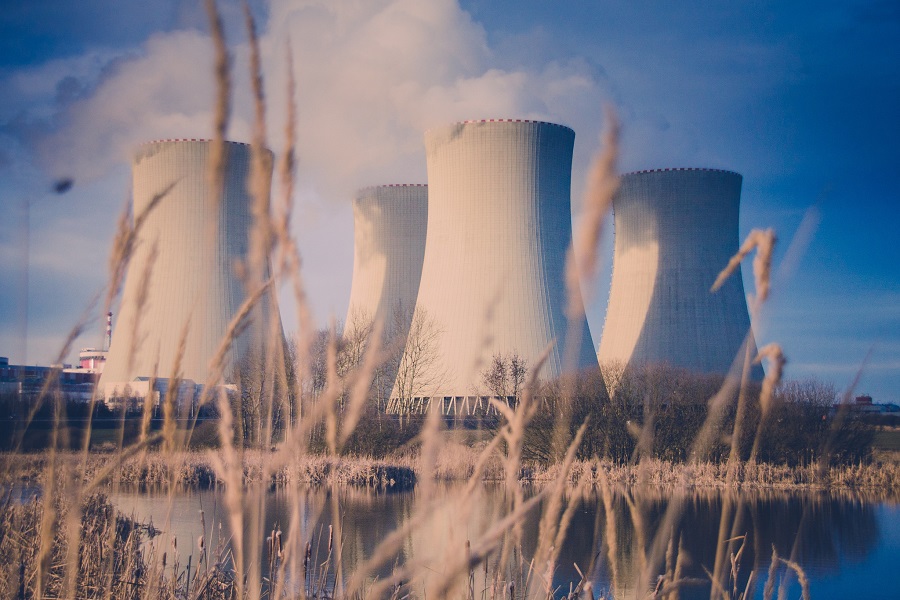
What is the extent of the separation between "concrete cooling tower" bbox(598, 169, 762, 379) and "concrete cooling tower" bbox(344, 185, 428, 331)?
5149 millimetres

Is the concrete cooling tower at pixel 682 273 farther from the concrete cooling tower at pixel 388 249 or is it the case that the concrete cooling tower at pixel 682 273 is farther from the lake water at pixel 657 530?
the lake water at pixel 657 530

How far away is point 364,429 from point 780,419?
6470 millimetres

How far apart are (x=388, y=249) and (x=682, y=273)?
23.7ft

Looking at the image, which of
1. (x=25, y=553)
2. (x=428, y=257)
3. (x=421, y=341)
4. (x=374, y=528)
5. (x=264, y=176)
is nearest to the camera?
(x=264, y=176)

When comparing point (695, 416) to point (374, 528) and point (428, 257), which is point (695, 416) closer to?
point (428, 257)

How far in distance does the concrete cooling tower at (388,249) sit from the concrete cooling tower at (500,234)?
5008 millimetres

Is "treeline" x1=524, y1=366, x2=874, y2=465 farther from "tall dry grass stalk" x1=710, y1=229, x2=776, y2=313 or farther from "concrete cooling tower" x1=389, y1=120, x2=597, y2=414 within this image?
"tall dry grass stalk" x1=710, y1=229, x2=776, y2=313

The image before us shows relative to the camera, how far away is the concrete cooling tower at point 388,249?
23250mm

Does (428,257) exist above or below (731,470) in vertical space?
above

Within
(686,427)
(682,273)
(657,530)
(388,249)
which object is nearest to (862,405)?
(686,427)

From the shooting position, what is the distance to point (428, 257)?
1853 cm

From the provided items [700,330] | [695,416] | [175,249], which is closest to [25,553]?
[695,416]

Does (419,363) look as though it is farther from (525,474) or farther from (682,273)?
(525,474)

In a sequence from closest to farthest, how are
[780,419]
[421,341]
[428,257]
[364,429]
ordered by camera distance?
[780,419]
[364,429]
[428,257]
[421,341]
